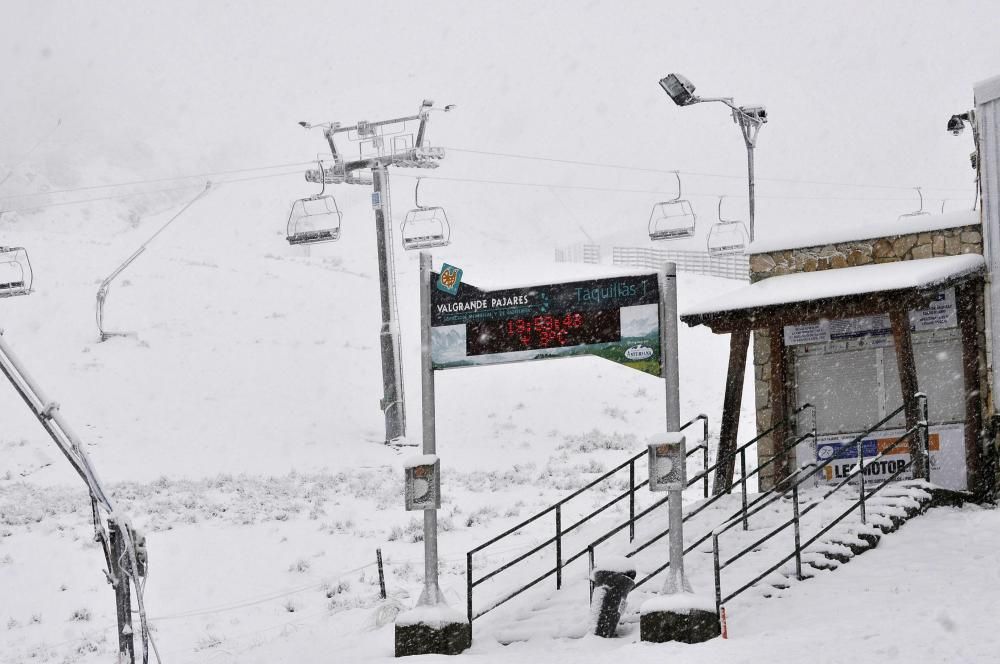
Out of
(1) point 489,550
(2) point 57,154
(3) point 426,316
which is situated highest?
(2) point 57,154

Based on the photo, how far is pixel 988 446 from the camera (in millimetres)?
15094

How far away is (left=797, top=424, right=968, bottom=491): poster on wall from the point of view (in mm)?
15461

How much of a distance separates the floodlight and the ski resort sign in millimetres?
7992

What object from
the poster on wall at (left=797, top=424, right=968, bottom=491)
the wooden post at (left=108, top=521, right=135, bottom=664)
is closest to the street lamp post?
the poster on wall at (left=797, top=424, right=968, bottom=491)

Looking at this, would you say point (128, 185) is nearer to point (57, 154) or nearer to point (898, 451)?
point (57, 154)

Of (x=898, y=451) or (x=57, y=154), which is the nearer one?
(x=898, y=451)

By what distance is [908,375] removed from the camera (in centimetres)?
1476

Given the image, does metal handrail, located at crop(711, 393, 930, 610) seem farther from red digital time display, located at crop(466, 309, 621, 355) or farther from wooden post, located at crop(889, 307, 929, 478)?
red digital time display, located at crop(466, 309, 621, 355)

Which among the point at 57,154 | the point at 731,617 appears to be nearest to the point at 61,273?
the point at 731,617

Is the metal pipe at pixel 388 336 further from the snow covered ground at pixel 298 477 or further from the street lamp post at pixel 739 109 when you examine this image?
the street lamp post at pixel 739 109

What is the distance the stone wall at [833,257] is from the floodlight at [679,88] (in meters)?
3.55

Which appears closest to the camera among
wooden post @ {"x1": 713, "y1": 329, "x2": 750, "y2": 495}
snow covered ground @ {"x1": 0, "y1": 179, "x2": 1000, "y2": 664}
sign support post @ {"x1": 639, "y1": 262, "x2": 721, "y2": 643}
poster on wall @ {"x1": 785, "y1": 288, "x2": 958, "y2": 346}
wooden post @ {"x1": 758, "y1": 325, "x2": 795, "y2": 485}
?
sign support post @ {"x1": 639, "y1": 262, "x2": 721, "y2": 643}

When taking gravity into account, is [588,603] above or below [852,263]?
below

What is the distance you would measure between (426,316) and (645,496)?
42.4 feet
